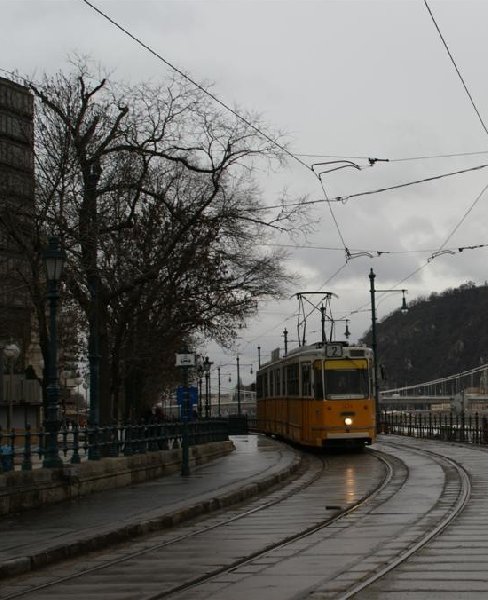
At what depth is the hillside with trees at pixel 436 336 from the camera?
469 feet

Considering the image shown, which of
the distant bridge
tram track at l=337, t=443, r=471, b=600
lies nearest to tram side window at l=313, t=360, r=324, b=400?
tram track at l=337, t=443, r=471, b=600

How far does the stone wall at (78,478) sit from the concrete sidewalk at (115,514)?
211 mm

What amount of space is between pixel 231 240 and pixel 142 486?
11438 millimetres

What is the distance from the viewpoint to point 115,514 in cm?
1527

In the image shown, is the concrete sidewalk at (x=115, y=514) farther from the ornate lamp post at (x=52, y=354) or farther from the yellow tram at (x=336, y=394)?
the yellow tram at (x=336, y=394)

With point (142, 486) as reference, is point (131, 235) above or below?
above

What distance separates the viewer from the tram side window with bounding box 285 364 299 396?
35188 mm

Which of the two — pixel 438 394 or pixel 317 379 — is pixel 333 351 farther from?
pixel 438 394

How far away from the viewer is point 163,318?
1355 inches

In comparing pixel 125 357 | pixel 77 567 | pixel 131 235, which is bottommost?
pixel 77 567

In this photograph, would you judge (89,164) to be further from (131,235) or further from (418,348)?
(418,348)

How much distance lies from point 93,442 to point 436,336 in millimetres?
132166

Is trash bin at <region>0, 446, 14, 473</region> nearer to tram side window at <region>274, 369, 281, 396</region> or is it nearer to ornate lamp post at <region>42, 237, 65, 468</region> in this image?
ornate lamp post at <region>42, 237, 65, 468</region>

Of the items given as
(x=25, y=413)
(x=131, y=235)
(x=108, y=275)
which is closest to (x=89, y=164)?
(x=108, y=275)
